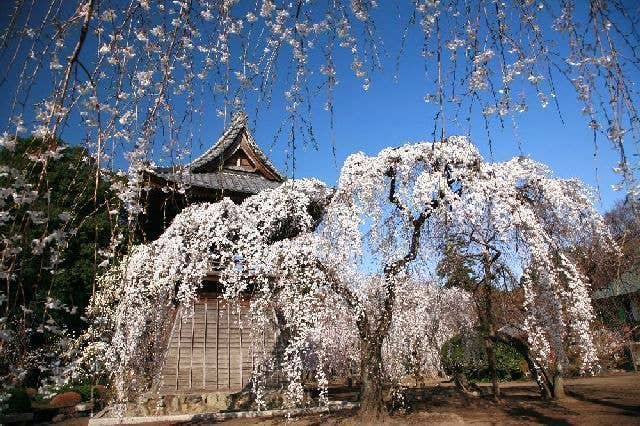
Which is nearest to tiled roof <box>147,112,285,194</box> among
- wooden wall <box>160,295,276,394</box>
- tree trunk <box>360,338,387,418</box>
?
wooden wall <box>160,295,276,394</box>

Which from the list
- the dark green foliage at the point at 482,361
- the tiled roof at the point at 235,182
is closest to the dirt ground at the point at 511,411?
the dark green foliage at the point at 482,361

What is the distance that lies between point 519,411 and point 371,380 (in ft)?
11.7

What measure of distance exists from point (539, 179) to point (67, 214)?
8715 millimetres

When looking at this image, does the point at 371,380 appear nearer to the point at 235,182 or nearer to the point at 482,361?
the point at 235,182

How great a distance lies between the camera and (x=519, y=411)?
9195 millimetres

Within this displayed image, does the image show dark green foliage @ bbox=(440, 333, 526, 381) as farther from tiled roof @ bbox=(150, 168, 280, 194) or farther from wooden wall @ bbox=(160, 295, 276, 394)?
tiled roof @ bbox=(150, 168, 280, 194)

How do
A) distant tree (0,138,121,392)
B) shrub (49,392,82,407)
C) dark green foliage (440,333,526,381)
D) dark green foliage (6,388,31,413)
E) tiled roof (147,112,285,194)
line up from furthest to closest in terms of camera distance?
dark green foliage (440,333,526,381) → shrub (49,392,82,407) → dark green foliage (6,388,31,413) → tiled roof (147,112,285,194) → distant tree (0,138,121,392)

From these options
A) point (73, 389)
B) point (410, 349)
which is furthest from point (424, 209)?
point (73, 389)

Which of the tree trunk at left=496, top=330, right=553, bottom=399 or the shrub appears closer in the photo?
the tree trunk at left=496, top=330, right=553, bottom=399

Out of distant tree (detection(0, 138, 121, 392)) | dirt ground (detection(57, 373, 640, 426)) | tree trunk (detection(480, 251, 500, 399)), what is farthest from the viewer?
tree trunk (detection(480, 251, 500, 399))

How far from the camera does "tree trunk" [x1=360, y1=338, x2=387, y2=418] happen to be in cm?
809

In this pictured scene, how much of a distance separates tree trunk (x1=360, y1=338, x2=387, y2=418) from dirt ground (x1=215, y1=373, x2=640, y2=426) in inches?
9.2

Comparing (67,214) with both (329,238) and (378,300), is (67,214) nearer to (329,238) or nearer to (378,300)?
(329,238)

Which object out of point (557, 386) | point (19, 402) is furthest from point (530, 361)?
point (19, 402)
